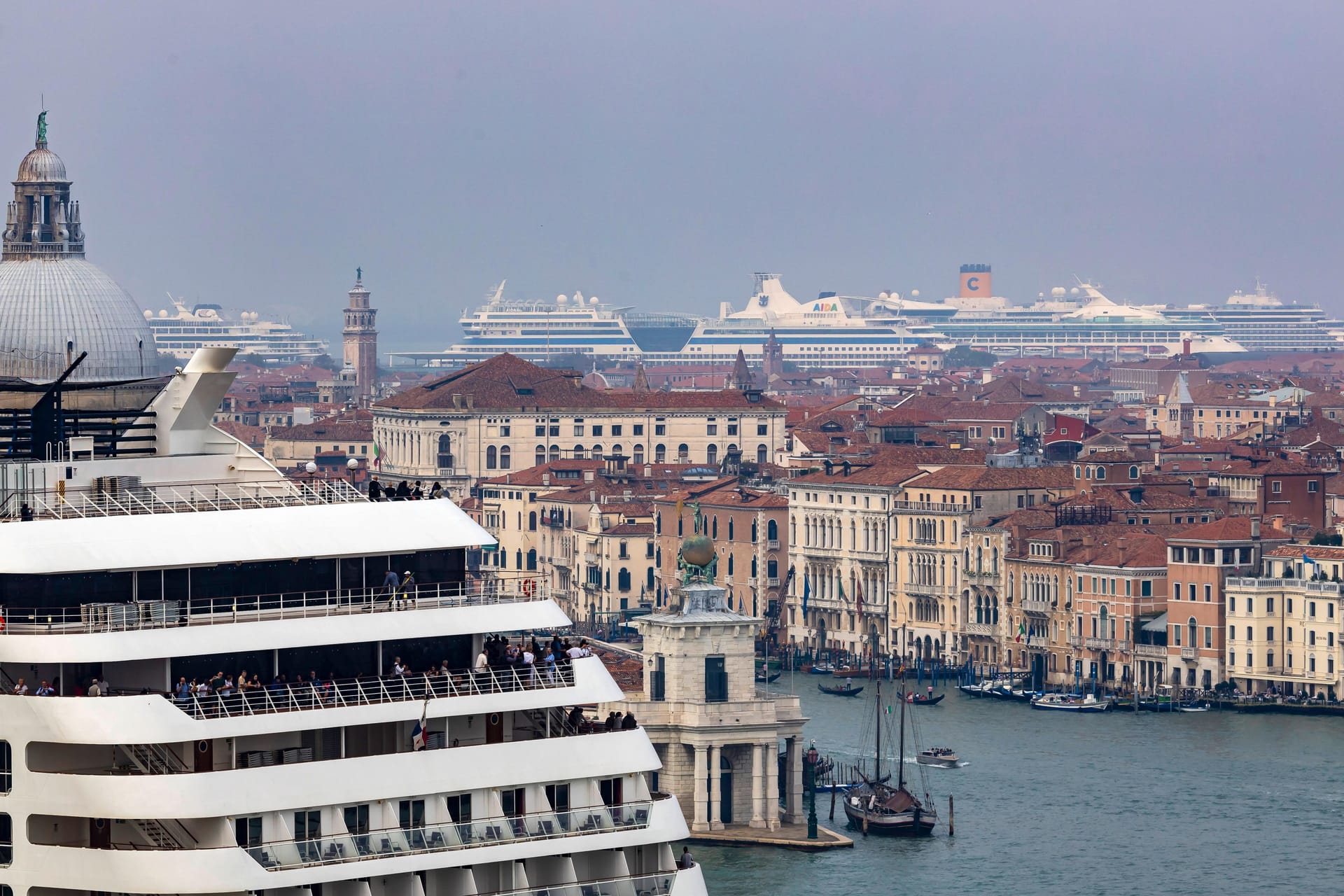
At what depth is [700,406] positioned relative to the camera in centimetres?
9788

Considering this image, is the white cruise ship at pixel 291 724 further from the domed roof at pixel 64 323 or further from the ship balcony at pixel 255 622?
the domed roof at pixel 64 323

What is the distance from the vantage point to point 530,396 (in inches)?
3861

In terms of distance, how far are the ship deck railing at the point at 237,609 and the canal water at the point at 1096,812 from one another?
70.4 ft

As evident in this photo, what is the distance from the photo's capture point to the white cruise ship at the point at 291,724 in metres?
14.0

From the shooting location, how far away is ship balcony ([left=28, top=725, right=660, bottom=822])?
45.8ft

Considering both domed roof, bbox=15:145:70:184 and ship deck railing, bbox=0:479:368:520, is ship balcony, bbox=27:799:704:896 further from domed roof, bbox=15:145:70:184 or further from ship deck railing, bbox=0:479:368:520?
domed roof, bbox=15:145:70:184

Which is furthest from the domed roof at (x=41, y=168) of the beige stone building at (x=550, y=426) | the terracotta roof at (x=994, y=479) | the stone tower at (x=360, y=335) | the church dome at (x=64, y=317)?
the stone tower at (x=360, y=335)

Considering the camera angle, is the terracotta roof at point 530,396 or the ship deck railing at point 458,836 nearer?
the ship deck railing at point 458,836

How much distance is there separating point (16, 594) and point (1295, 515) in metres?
60.5

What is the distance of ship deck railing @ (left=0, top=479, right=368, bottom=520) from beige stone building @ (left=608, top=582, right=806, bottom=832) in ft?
75.9

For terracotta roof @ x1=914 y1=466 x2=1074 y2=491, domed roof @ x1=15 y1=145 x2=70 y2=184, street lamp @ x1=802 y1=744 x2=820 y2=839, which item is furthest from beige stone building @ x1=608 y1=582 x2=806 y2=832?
terracotta roof @ x1=914 y1=466 x2=1074 y2=491

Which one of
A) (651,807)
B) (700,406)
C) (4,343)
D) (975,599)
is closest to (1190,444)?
(700,406)

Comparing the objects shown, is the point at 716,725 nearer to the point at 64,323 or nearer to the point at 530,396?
the point at 64,323

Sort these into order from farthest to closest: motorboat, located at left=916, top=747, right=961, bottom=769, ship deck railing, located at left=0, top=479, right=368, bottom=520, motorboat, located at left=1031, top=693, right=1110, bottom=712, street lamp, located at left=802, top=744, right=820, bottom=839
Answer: motorboat, located at left=1031, top=693, right=1110, bottom=712
motorboat, located at left=916, top=747, right=961, bottom=769
street lamp, located at left=802, top=744, right=820, bottom=839
ship deck railing, located at left=0, top=479, right=368, bottom=520
